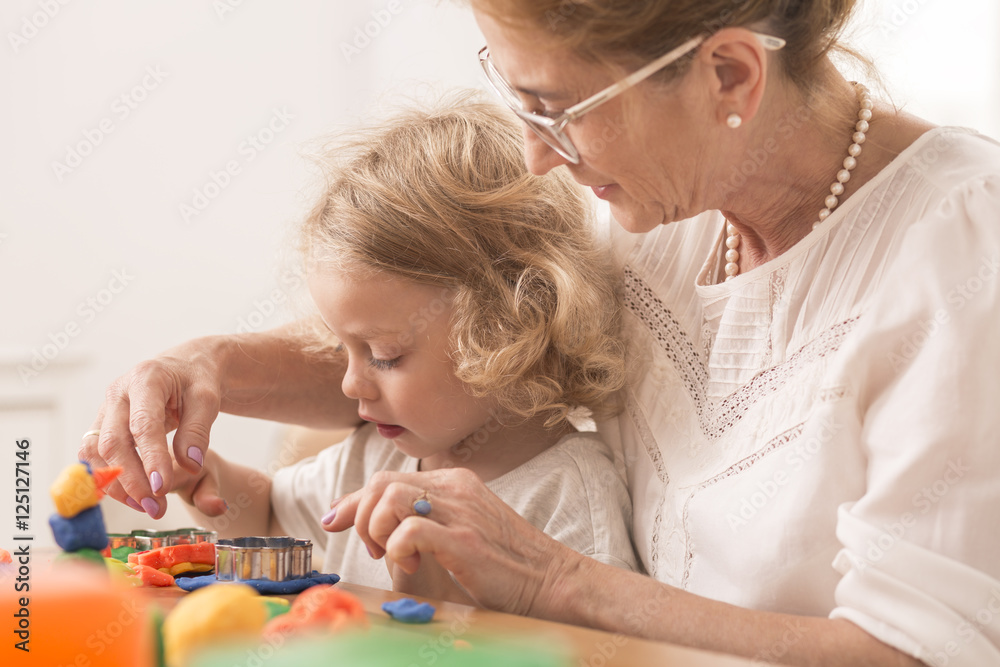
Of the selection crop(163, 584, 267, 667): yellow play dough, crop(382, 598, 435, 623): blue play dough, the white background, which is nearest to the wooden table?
crop(382, 598, 435, 623): blue play dough

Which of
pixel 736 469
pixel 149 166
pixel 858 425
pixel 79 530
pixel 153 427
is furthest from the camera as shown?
pixel 149 166

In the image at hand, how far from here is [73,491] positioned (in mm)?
689

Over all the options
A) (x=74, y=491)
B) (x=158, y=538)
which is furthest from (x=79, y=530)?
(x=158, y=538)

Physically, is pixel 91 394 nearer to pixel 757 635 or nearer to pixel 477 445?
pixel 477 445

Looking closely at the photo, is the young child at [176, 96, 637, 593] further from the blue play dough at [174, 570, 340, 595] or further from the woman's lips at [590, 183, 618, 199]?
the blue play dough at [174, 570, 340, 595]

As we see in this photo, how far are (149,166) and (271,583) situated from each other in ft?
6.47

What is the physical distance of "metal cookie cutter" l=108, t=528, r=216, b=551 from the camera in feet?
3.68

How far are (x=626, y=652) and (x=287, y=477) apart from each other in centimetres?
99

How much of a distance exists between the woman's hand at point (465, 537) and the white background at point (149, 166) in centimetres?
104

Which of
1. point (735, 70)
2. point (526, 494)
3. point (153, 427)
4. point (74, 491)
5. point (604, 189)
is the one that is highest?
point (735, 70)

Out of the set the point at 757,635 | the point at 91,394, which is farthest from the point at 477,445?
the point at 91,394

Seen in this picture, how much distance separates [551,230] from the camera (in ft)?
4.16

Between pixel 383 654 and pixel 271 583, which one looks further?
pixel 271 583

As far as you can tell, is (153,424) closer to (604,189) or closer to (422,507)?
(422,507)
